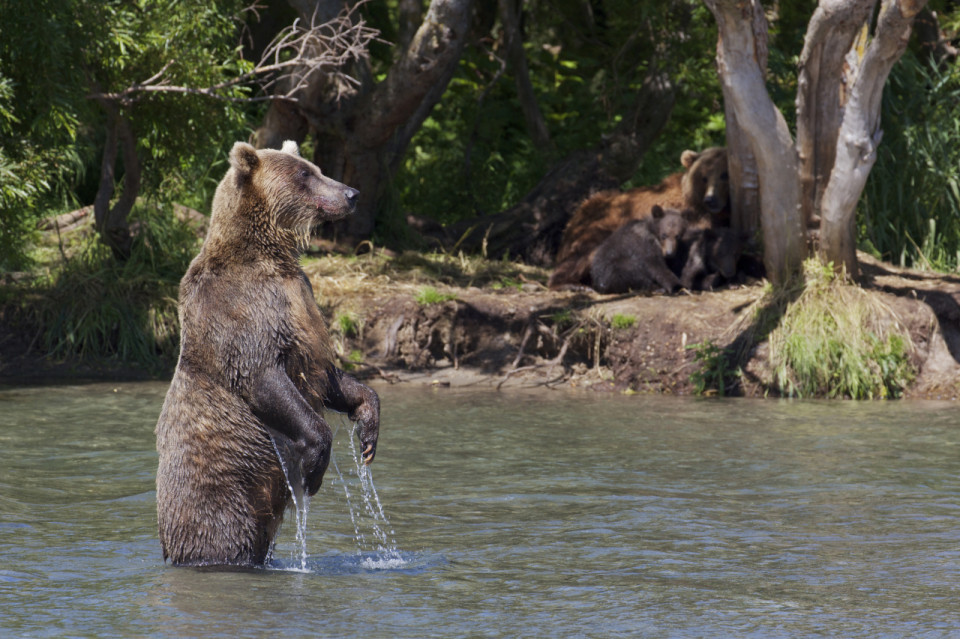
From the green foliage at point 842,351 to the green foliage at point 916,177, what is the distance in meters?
2.01

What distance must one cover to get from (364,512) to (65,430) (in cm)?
298

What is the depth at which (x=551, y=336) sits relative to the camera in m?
10.8

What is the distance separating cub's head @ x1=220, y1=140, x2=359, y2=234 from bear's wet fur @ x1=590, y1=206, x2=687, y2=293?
6601 mm

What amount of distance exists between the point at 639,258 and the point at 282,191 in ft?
22.7

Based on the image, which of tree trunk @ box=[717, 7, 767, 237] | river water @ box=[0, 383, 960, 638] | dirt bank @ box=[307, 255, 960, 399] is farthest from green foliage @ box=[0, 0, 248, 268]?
tree trunk @ box=[717, 7, 767, 237]

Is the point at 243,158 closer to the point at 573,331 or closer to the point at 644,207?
the point at 573,331

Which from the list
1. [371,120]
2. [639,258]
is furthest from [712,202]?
[371,120]

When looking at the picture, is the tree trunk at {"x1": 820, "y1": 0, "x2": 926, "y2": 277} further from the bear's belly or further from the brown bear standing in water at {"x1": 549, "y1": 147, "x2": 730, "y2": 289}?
the bear's belly

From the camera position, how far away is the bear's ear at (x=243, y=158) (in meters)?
4.92

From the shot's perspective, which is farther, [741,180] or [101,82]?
[741,180]

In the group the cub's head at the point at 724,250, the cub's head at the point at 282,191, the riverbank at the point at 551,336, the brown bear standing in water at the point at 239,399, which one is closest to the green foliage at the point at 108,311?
the riverbank at the point at 551,336

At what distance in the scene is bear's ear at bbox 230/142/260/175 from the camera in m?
4.92

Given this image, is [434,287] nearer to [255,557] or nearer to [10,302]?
[10,302]

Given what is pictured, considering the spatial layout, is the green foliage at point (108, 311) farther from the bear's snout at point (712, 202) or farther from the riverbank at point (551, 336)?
the bear's snout at point (712, 202)
